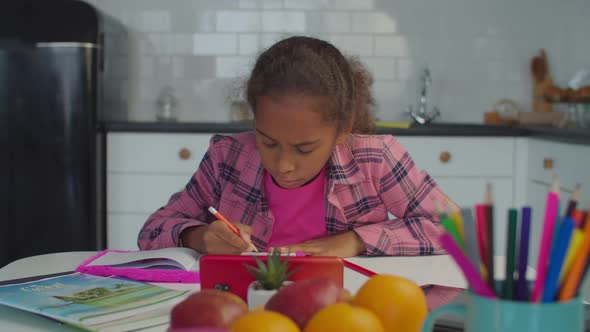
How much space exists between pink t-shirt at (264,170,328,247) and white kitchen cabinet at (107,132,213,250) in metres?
1.32

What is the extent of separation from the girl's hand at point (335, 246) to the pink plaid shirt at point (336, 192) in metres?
0.09

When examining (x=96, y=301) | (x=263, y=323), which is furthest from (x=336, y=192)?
(x=263, y=323)

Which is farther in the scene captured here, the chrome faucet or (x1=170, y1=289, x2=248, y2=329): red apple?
the chrome faucet

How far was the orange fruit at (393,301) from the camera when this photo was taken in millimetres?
665

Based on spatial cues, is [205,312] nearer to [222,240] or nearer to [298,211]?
[222,240]

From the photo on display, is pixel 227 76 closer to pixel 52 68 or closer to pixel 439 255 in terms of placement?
pixel 52 68

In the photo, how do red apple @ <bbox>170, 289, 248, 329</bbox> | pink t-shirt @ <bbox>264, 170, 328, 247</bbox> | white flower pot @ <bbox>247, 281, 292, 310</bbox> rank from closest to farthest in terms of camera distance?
red apple @ <bbox>170, 289, 248, 329</bbox>, white flower pot @ <bbox>247, 281, 292, 310</bbox>, pink t-shirt @ <bbox>264, 170, 328, 247</bbox>

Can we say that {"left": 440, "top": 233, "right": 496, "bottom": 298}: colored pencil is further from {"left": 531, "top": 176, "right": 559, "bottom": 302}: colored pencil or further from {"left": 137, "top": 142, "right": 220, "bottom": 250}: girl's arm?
{"left": 137, "top": 142, "right": 220, "bottom": 250}: girl's arm

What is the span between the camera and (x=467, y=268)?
1.72 feet

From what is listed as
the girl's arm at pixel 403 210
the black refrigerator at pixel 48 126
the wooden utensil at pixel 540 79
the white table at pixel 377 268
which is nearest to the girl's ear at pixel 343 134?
the girl's arm at pixel 403 210

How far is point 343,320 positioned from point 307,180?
0.94 meters

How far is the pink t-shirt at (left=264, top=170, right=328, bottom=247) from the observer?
1.57 metres

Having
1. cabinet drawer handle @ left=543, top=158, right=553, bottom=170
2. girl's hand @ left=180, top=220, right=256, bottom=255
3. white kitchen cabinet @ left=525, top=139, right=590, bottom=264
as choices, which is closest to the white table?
girl's hand @ left=180, top=220, right=256, bottom=255

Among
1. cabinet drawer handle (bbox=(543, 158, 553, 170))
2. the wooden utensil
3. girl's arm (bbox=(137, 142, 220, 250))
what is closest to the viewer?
girl's arm (bbox=(137, 142, 220, 250))
